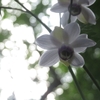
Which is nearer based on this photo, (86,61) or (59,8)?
(59,8)

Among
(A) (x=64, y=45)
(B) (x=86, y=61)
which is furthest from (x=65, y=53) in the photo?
(B) (x=86, y=61)

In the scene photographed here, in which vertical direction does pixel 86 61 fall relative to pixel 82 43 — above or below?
below

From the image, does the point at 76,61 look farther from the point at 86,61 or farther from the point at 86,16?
the point at 86,61

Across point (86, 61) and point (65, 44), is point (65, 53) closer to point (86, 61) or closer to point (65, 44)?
point (65, 44)

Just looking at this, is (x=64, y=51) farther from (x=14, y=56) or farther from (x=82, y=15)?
(x=14, y=56)

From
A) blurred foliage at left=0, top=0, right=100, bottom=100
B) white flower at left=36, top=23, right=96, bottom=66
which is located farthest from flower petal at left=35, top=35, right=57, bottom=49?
blurred foliage at left=0, top=0, right=100, bottom=100

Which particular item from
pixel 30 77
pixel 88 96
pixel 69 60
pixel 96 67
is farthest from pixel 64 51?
pixel 30 77

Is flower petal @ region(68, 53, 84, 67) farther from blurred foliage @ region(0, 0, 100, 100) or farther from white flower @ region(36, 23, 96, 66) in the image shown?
blurred foliage @ region(0, 0, 100, 100)

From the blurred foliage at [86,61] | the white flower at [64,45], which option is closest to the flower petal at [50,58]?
the white flower at [64,45]

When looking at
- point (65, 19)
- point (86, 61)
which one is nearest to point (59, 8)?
→ point (65, 19)
